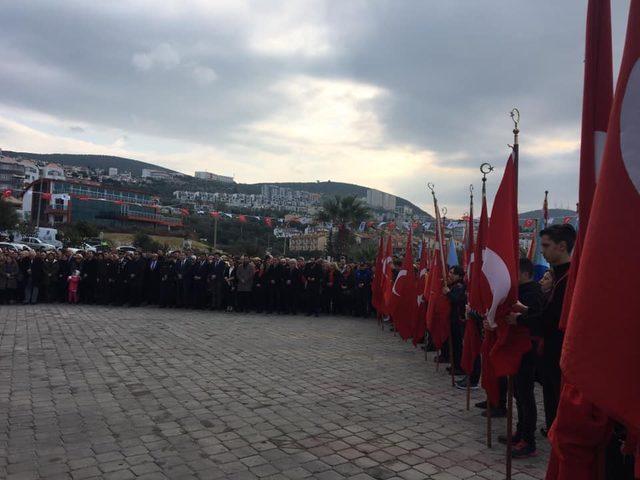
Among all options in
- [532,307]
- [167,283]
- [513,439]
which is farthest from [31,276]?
[532,307]

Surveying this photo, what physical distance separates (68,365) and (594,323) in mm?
7687

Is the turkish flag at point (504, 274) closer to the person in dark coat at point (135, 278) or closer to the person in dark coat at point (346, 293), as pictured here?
the person in dark coat at point (346, 293)

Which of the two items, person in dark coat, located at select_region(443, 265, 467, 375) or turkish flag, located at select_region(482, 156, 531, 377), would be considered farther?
person in dark coat, located at select_region(443, 265, 467, 375)

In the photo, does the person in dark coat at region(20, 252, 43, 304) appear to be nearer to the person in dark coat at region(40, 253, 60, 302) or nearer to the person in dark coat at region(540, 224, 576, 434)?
the person in dark coat at region(40, 253, 60, 302)

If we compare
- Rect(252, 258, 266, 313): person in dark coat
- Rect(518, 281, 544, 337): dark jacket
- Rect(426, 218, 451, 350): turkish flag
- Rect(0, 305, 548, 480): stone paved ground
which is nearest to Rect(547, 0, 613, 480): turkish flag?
Rect(518, 281, 544, 337): dark jacket

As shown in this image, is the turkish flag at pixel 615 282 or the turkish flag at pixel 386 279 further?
the turkish flag at pixel 386 279

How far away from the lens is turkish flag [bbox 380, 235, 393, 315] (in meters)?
12.4

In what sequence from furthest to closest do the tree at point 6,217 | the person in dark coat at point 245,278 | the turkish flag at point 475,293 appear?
the tree at point 6,217
the person in dark coat at point 245,278
the turkish flag at point 475,293

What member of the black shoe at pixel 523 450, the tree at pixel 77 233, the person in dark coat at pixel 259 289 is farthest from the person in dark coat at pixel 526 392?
the tree at pixel 77 233

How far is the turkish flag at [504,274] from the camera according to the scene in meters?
4.20

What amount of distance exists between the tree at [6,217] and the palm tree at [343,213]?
121ft

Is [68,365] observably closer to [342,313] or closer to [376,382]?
[376,382]

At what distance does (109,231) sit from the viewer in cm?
7206

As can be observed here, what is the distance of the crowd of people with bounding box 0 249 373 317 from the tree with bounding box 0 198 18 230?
43.3 meters
